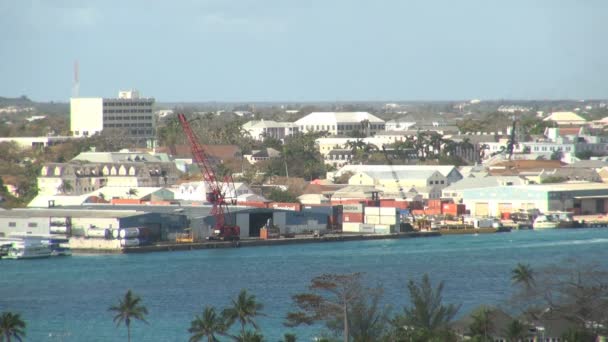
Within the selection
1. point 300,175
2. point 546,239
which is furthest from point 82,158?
point 546,239

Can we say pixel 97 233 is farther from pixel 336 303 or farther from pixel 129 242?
pixel 336 303

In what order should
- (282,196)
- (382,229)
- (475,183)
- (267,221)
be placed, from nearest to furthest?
(267,221) < (382,229) < (282,196) < (475,183)

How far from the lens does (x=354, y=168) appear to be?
48469 mm

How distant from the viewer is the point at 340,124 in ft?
233

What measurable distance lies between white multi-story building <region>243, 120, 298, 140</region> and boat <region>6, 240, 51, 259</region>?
3388 cm

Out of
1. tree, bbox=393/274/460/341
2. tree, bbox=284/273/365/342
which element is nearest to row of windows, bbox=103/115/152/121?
tree, bbox=393/274/460/341

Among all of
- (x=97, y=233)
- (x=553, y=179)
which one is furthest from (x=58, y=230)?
(x=553, y=179)

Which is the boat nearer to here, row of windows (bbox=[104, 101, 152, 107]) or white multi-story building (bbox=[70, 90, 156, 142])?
white multi-story building (bbox=[70, 90, 156, 142])

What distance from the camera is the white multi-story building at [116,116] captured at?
59.9m

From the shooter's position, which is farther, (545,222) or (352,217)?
(545,222)

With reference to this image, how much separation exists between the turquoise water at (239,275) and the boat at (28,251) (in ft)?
1.48

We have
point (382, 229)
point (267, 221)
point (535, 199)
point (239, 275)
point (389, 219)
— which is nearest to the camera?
point (239, 275)

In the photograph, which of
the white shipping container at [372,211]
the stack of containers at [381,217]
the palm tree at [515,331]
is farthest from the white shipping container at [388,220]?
the palm tree at [515,331]

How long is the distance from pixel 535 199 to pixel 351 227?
627 centimetres
